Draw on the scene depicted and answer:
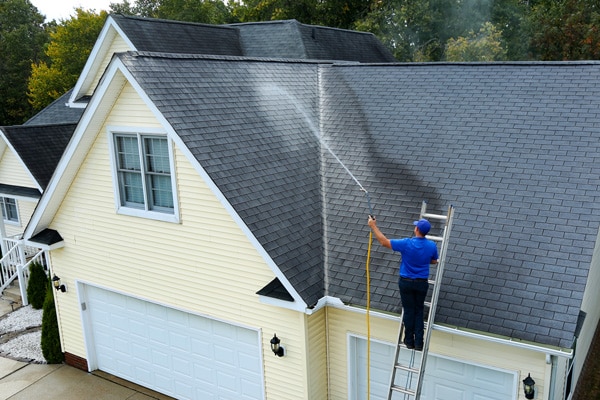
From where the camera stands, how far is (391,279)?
8.56m

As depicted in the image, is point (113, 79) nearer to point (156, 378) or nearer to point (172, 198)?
point (172, 198)

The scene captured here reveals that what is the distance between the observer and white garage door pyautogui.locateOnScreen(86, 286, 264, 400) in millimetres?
10156

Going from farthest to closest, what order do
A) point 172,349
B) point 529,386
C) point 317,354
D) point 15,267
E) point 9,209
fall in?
point 9,209
point 15,267
point 172,349
point 317,354
point 529,386

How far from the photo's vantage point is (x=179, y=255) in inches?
398

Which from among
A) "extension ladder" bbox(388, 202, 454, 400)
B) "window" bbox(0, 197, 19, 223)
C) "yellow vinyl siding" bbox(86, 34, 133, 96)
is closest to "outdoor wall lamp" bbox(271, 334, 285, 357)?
"extension ladder" bbox(388, 202, 454, 400)

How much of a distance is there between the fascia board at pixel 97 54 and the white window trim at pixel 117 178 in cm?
905

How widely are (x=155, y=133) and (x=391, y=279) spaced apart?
4.91m

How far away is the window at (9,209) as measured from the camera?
1991cm

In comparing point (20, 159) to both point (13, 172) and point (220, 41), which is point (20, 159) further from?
point (220, 41)

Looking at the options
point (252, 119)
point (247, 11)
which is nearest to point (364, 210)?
point (252, 119)

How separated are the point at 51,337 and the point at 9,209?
896 cm

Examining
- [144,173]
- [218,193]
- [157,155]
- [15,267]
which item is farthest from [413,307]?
[15,267]

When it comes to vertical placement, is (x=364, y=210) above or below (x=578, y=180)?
below

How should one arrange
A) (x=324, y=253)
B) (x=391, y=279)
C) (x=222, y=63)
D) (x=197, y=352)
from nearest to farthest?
(x=391, y=279) < (x=324, y=253) < (x=197, y=352) < (x=222, y=63)
